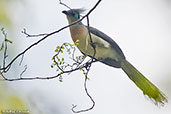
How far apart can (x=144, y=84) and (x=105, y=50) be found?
191 mm

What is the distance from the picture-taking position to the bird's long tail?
3.60 feet

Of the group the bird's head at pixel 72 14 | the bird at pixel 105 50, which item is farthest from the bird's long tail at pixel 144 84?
the bird's head at pixel 72 14

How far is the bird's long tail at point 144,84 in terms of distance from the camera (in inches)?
43.2

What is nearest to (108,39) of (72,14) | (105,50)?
(105,50)

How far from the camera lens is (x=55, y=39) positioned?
108 cm

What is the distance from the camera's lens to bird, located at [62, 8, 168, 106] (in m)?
1.08

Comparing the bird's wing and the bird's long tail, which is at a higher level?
the bird's wing

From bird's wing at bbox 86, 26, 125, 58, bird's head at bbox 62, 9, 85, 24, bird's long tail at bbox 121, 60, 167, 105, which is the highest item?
bird's head at bbox 62, 9, 85, 24

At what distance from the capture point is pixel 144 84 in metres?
1.10

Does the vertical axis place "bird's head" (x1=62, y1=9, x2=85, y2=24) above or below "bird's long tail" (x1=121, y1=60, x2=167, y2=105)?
above

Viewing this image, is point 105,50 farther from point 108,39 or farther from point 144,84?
point 144,84

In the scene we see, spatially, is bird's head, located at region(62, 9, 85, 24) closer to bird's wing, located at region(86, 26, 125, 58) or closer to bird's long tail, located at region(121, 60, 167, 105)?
bird's wing, located at region(86, 26, 125, 58)

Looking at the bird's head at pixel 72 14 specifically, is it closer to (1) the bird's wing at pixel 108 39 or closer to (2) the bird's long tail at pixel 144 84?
(1) the bird's wing at pixel 108 39

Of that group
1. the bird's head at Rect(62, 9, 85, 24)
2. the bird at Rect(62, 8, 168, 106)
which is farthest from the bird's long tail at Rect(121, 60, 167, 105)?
the bird's head at Rect(62, 9, 85, 24)
